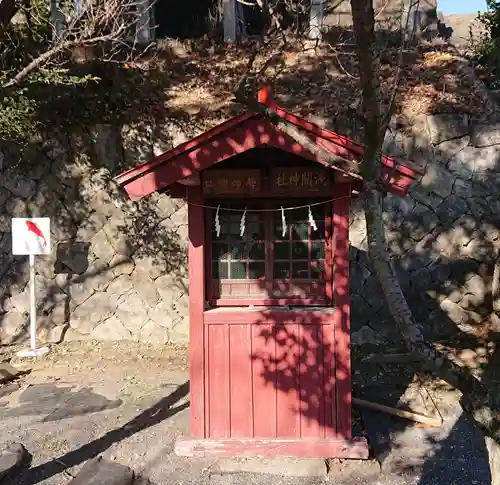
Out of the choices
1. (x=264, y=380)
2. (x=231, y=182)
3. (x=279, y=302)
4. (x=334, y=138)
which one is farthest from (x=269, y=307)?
(x=334, y=138)

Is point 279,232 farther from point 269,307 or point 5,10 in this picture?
point 5,10

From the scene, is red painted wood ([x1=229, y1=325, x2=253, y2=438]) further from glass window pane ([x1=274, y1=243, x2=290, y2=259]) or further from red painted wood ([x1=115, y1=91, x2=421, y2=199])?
red painted wood ([x1=115, y1=91, x2=421, y2=199])

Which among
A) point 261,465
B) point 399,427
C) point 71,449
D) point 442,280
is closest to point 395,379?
point 399,427

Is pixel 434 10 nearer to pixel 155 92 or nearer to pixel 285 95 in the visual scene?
pixel 285 95

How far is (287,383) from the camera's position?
4469mm

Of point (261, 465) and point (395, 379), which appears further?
point (395, 379)

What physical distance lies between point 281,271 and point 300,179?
2.92 feet

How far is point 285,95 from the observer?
8992mm

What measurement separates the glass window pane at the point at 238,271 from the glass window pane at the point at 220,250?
0.39 feet

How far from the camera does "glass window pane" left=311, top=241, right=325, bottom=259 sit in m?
4.59

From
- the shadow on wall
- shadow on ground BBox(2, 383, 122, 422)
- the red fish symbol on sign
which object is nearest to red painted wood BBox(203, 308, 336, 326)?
shadow on ground BBox(2, 383, 122, 422)

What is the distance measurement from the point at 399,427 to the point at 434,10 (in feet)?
33.9

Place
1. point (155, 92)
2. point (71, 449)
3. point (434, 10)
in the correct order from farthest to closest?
point (434, 10)
point (155, 92)
point (71, 449)

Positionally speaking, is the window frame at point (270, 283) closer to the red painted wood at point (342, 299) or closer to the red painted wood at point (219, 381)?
the red painted wood at point (342, 299)
